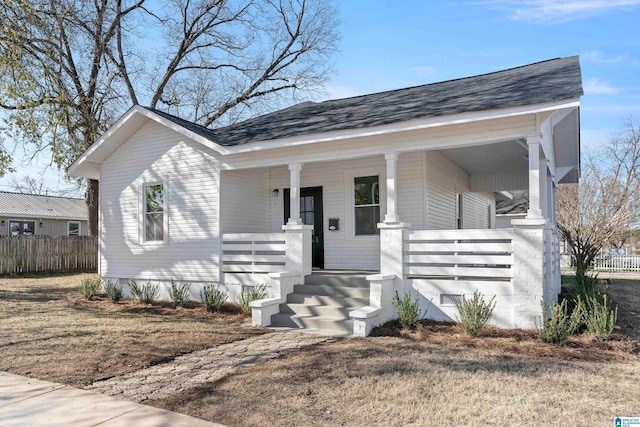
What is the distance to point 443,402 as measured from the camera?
13.7 feet

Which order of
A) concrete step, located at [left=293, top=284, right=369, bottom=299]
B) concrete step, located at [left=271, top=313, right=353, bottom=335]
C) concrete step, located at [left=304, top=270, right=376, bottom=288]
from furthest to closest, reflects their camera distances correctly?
concrete step, located at [left=304, top=270, right=376, bottom=288] < concrete step, located at [left=293, top=284, right=369, bottom=299] < concrete step, located at [left=271, top=313, right=353, bottom=335]

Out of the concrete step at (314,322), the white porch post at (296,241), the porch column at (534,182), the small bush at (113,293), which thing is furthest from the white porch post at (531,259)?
the small bush at (113,293)

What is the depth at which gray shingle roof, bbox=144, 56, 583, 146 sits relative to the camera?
24.5 feet

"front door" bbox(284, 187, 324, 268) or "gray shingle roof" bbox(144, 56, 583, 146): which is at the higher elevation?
"gray shingle roof" bbox(144, 56, 583, 146)

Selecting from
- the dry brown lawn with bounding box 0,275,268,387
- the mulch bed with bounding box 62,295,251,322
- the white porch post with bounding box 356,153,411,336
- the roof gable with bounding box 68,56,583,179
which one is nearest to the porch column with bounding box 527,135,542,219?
the roof gable with bounding box 68,56,583,179

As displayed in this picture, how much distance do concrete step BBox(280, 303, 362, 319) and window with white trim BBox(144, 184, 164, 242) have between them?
448cm

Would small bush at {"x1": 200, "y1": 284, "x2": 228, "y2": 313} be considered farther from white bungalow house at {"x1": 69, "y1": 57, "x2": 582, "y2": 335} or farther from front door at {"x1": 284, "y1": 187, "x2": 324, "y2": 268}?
front door at {"x1": 284, "y1": 187, "x2": 324, "y2": 268}

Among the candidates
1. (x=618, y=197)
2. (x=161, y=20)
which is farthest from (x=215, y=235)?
(x=618, y=197)

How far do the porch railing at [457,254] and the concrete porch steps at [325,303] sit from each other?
104 cm

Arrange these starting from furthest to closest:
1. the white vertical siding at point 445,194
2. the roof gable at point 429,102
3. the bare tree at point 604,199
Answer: the bare tree at point 604,199, the white vertical siding at point 445,194, the roof gable at point 429,102

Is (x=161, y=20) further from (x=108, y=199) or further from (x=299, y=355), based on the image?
(x=299, y=355)

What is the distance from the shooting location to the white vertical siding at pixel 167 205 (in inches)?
415

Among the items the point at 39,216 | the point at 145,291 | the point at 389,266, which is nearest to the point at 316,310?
the point at 389,266

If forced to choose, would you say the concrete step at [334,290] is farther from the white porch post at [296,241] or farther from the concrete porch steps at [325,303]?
the white porch post at [296,241]
